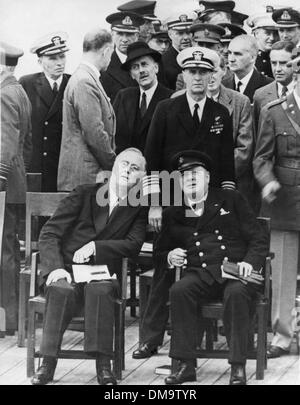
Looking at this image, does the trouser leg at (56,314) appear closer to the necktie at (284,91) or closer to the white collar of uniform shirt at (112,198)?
the white collar of uniform shirt at (112,198)

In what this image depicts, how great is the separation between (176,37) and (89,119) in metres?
1.02

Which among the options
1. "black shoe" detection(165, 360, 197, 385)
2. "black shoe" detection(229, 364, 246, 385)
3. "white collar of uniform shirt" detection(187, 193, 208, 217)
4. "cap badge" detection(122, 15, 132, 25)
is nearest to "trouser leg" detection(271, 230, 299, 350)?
"white collar of uniform shirt" detection(187, 193, 208, 217)

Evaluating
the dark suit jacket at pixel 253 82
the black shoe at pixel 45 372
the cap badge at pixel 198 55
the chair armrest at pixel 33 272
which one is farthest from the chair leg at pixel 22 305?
the dark suit jacket at pixel 253 82

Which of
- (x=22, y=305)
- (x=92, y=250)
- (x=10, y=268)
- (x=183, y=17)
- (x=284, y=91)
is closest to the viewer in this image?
(x=92, y=250)

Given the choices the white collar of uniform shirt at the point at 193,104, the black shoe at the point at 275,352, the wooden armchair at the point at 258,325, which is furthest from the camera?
the white collar of uniform shirt at the point at 193,104

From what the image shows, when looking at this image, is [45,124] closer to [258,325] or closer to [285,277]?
[285,277]

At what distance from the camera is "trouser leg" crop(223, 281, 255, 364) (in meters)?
5.89

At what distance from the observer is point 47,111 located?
24.1 ft

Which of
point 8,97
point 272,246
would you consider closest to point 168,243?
point 272,246

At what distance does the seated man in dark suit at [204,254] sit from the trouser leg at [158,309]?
0.23ft

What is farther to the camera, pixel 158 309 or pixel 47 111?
pixel 47 111

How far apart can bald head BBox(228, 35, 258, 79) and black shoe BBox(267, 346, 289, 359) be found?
1854mm

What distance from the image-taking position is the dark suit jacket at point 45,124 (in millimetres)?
7301

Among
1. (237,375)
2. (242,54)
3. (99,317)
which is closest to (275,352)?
(237,375)
